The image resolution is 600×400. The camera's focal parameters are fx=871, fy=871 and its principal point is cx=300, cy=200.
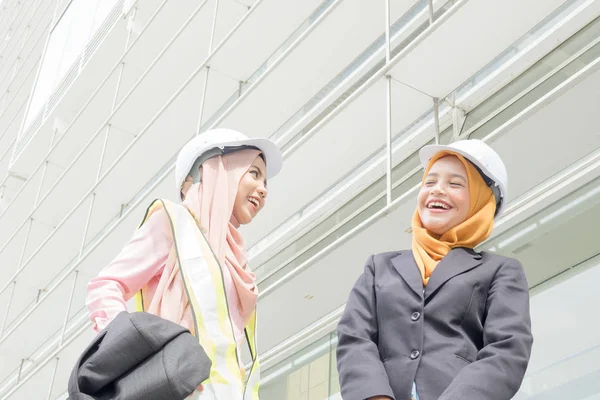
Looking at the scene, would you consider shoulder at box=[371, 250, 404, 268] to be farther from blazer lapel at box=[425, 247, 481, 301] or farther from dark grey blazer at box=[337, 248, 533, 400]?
blazer lapel at box=[425, 247, 481, 301]

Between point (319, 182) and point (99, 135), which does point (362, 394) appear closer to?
point (319, 182)

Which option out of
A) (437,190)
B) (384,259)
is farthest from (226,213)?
(437,190)

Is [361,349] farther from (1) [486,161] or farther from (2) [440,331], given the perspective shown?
(1) [486,161]

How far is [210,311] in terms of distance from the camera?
2289mm

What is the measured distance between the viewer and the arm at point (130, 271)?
2.27 m

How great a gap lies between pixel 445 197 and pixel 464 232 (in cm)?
11

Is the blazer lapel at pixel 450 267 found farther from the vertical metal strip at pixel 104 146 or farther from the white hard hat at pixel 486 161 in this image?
the vertical metal strip at pixel 104 146

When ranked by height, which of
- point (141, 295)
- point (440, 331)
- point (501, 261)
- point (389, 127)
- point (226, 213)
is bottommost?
point (440, 331)

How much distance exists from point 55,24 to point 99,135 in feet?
15.1

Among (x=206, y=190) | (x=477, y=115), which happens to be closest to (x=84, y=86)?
(x=477, y=115)

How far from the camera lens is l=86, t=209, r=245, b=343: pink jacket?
90.0 inches

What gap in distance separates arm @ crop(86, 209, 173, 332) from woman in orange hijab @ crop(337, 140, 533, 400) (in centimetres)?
59

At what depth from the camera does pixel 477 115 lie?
4109mm

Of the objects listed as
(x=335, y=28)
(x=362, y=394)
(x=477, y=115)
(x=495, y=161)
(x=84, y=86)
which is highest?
(x=84, y=86)
